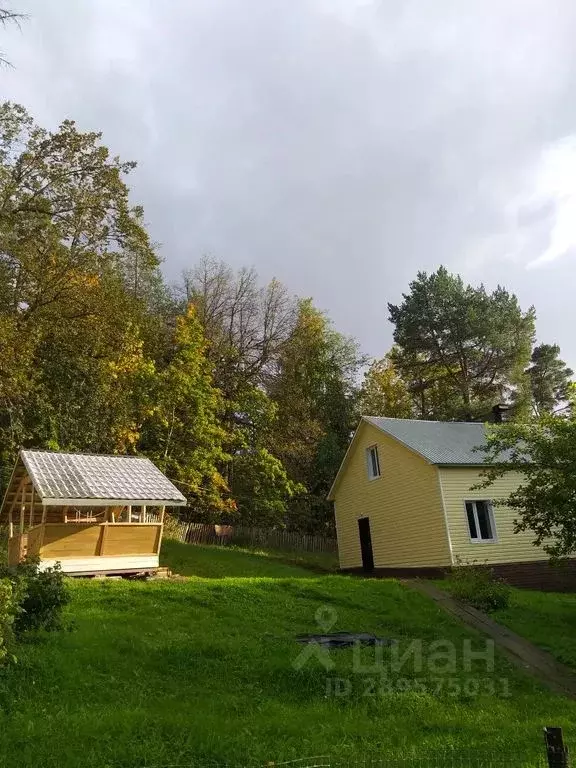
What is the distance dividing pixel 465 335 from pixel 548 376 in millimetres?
10914

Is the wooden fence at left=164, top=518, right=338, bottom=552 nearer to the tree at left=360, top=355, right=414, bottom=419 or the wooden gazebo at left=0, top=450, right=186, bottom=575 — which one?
the wooden gazebo at left=0, top=450, right=186, bottom=575

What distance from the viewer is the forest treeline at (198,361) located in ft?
68.2

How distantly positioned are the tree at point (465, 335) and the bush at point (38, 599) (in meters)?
34.7

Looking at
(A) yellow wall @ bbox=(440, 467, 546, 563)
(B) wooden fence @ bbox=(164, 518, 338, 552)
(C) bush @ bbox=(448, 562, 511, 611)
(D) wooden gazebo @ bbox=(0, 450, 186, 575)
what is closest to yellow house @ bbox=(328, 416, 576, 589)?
(A) yellow wall @ bbox=(440, 467, 546, 563)

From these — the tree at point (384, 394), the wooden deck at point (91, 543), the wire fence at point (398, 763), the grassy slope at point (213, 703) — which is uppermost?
the tree at point (384, 394)

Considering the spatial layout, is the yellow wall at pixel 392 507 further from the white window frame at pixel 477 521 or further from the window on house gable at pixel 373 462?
the white window frame at pixel 477 521

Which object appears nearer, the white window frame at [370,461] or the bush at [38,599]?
the bush at [38,599]

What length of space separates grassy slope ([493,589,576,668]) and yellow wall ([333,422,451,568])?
5034 mm

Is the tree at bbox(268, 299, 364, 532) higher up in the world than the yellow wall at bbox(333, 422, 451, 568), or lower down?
higher up

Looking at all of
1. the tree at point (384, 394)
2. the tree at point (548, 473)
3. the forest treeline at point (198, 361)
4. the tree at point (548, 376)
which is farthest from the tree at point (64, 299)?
the tree at point (548, 376)

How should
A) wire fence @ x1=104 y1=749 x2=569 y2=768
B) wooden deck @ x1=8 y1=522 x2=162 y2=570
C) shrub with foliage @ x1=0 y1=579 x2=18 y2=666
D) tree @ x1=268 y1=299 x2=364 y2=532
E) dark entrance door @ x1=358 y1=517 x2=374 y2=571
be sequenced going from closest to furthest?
1. wire fence @ x1=104 y1=749 x2=569 y2=768
2. shrub with foliage @ x1=0 y1=579 x2=18 y2=666
3. wooden deck @ x1=8 y1=522 x2=162 y2=570
4. dark entrance door @ x1=358 y1=517 x2=374 y2=571
5. tree @ x1=268 y1=299 x2=364 y2=532

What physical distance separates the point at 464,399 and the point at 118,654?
36856 millimetres

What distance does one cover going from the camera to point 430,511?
2309 centimetres

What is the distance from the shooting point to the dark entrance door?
26.9 metres
